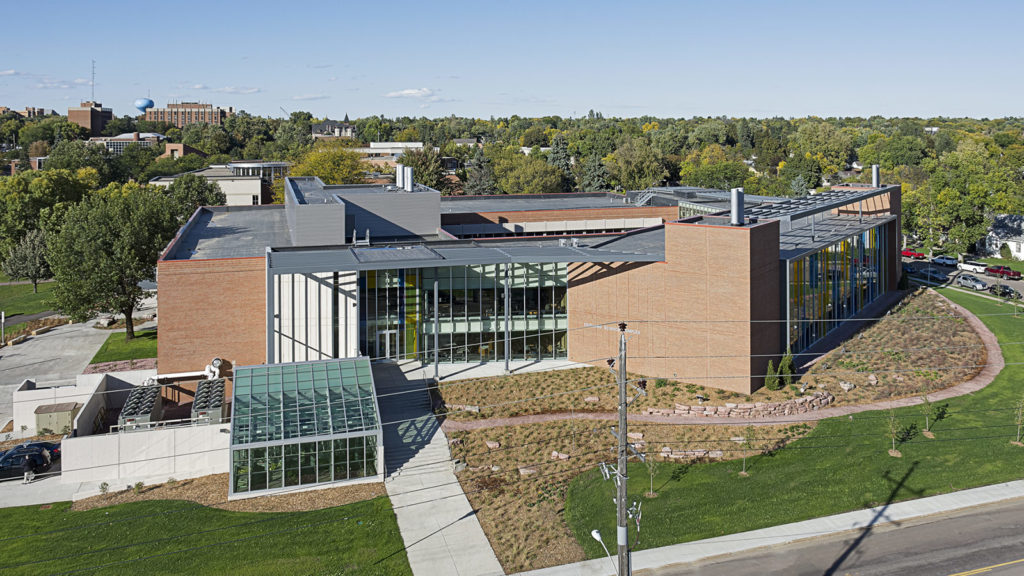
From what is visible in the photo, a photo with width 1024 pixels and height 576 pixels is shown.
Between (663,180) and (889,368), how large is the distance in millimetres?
74950

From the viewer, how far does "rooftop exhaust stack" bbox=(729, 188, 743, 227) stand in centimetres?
3259

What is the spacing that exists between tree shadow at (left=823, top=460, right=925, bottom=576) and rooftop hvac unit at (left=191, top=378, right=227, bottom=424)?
883 inches

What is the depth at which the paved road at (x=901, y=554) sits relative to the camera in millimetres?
21000

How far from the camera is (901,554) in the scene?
2178 centimetres

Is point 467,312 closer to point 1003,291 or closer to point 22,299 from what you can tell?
point 1003,291

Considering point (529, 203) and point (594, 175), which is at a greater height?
point (594, 175)

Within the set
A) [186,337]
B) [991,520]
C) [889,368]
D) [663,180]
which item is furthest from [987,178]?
[186,337]

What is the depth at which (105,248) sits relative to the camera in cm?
4484

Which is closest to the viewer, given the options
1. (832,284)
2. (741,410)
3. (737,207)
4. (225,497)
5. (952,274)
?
(225,497)

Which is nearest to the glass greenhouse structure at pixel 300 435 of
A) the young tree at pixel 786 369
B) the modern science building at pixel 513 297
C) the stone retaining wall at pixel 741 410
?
the modern science building at pixel 513 297

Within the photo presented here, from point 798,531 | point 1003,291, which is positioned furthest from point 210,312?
point 1003,291

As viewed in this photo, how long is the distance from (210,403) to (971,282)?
57.5 meters

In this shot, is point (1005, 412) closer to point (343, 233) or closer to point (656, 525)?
point (656, 525)

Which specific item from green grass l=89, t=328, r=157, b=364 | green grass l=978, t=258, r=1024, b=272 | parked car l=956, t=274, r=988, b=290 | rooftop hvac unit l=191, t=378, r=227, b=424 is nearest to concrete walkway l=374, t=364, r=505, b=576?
rooftop hvac unit l=191, t=378, r=227, b=424
